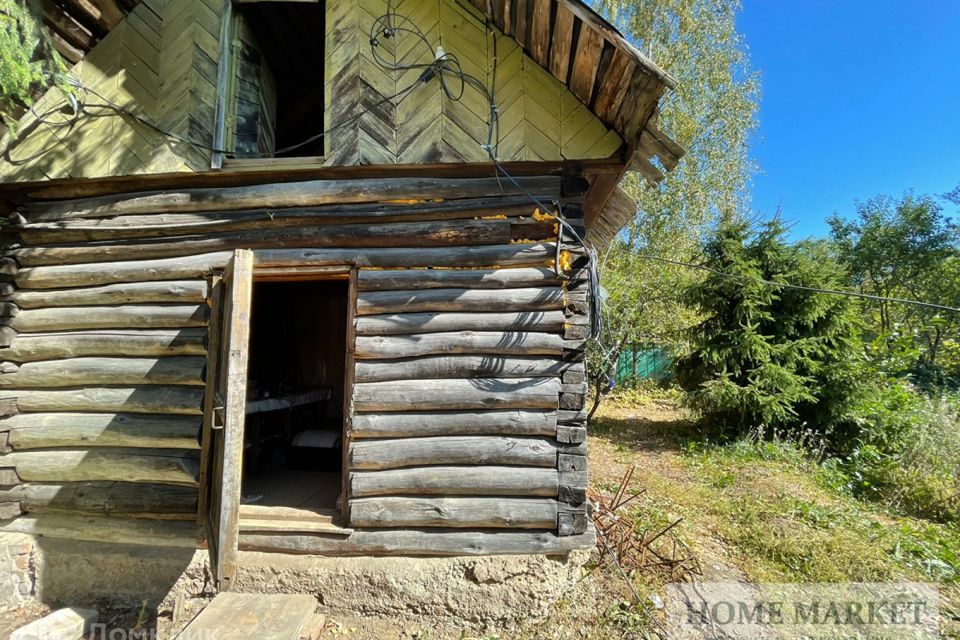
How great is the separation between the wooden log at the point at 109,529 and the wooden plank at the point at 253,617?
0.94 m

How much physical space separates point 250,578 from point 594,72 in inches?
197

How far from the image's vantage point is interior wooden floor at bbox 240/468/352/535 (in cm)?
361

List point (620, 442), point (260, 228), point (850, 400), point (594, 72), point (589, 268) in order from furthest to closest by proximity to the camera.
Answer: point (620, 442) < point (850, 400) < point (260, 228) < point (589, 268) < point (594, 72)

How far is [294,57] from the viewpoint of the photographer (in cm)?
541

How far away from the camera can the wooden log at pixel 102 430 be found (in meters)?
3.74

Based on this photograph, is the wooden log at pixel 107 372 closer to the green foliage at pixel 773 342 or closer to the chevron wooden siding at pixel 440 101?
the chevron wooden siding at pixel 440 101

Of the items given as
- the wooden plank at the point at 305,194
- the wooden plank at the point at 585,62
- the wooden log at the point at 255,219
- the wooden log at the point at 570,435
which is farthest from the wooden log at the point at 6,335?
the wooden plank at the point at 585,62

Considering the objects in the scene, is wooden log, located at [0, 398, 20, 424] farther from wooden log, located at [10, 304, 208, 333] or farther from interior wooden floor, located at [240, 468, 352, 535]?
interior wooden floor, located at [240, 468, 352, 535]

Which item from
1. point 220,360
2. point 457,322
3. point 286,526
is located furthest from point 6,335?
point 457,322

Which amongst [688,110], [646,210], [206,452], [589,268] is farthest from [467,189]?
[688,110]

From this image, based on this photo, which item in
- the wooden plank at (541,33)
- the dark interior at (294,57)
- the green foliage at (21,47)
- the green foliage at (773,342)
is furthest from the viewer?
the green foliage at (773,342)

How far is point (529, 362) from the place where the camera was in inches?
142

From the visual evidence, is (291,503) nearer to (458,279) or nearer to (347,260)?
(347,260)

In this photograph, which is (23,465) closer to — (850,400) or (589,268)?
(589,268)
